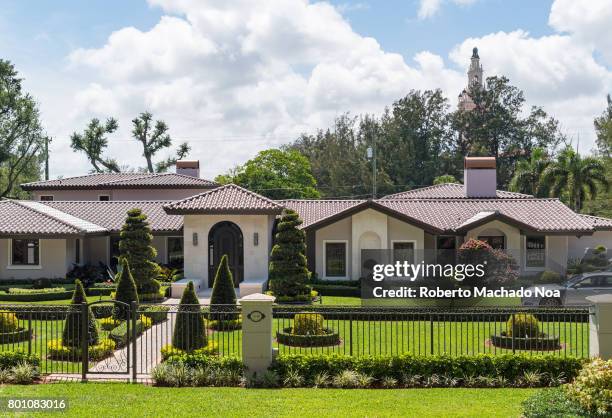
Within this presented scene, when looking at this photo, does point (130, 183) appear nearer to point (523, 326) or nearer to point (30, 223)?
point (30, 223)

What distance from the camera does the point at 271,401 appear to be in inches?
424

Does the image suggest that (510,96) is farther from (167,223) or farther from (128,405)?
(128,405)

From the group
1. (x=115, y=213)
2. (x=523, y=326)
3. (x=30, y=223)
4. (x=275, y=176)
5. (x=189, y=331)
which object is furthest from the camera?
(x=275, y=176)

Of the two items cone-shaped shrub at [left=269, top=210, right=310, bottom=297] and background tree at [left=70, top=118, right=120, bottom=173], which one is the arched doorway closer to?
cone-shaped shrub at [left=269, top=210, right=310, bottom=297]

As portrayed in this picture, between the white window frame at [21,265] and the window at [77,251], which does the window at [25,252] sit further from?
the window at [77,251]

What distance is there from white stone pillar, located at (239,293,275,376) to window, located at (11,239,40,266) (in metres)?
18.2

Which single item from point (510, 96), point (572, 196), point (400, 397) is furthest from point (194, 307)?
point (510, 96)

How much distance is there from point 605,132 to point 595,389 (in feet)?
152

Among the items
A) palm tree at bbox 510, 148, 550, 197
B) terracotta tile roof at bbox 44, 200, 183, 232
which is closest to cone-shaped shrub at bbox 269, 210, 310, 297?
terracotta tile roof at bbox 44, 200, 183, 232

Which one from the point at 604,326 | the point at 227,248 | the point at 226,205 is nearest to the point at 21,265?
the point at 227,248

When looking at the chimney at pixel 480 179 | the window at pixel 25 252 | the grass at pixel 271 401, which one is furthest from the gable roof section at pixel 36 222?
the chimney at pixel 480 179

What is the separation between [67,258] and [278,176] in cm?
2875

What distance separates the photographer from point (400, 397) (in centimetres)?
1122

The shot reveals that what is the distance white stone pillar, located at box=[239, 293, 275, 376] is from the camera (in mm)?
12633
